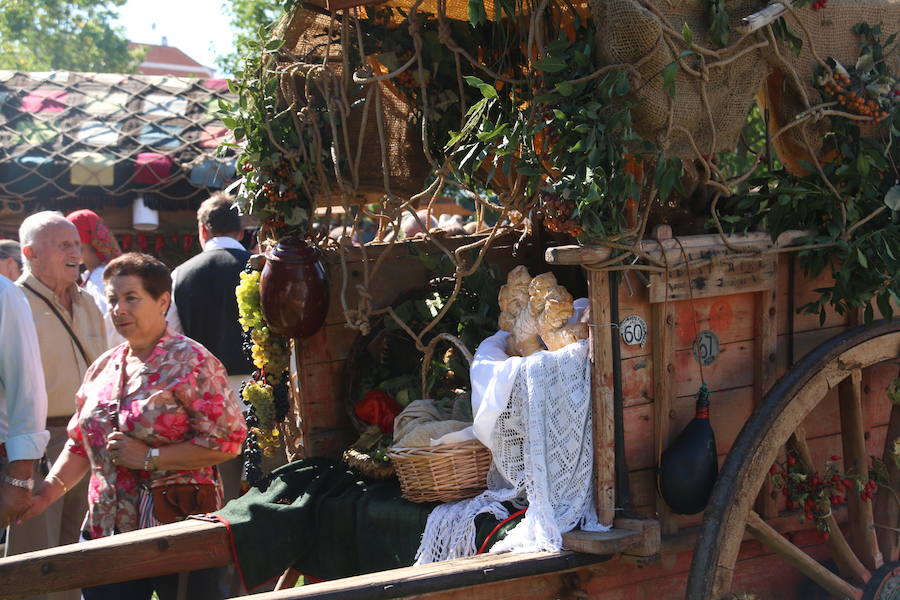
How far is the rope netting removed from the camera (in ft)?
8.51

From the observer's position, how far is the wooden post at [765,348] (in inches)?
117

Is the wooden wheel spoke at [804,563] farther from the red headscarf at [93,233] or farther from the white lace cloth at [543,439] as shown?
the red headscarf at [93,233]

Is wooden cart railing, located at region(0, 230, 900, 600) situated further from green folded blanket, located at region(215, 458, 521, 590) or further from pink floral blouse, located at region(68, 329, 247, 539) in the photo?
pink floral blouse, located at region(68, 329, 247, 539)

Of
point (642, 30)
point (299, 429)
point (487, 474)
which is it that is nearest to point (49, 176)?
point (299, 429)

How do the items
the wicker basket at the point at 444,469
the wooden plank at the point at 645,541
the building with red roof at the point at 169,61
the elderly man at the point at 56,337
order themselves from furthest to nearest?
the building with red roof at the point at 169,61, the elderly man at the point at 56,337, the wicker basket at the point at 444,469, the wooden plank at the point at 645,541

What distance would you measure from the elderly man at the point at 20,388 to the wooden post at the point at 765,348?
2303 millimetres

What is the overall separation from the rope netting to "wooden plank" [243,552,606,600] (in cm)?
78

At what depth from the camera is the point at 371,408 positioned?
3.56 metres

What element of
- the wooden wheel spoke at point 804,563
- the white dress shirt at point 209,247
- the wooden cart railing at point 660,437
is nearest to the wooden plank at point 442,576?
the wooden cart railing at point 660,437

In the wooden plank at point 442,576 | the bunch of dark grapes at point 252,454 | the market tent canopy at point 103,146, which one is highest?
the market tent canopy at point 103,146

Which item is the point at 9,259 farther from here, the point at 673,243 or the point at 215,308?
the point at 673,243

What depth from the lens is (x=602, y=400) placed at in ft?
8.83

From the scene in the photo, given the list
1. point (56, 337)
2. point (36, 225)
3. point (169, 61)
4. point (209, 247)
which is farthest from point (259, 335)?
point (169, 61)

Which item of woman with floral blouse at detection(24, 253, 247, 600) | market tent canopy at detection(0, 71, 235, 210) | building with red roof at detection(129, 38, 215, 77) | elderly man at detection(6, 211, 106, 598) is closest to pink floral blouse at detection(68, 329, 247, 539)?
woman with floral blouse at detection(24, 253, 247, 600)
